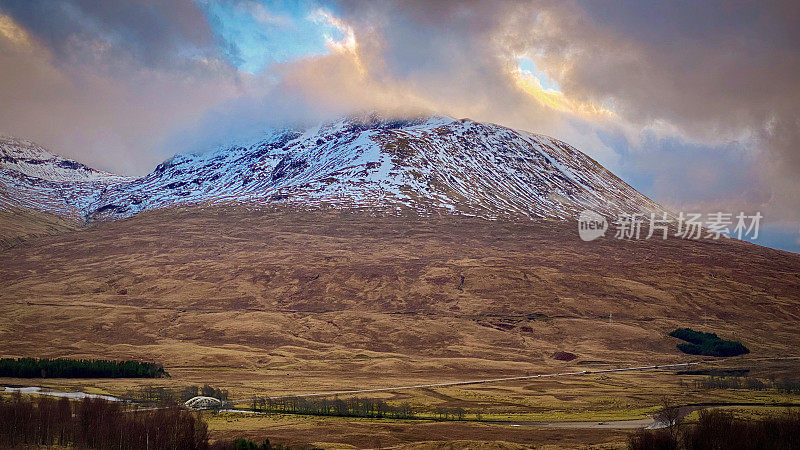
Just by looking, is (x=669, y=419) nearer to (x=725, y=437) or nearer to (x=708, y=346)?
(x=725, y=437)

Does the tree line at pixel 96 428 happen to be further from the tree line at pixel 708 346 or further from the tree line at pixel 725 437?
the tree line at pixel 708 346

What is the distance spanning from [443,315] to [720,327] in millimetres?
76229

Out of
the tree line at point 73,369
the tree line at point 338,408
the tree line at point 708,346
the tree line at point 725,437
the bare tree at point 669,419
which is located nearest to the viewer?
the tree line at point 725,437

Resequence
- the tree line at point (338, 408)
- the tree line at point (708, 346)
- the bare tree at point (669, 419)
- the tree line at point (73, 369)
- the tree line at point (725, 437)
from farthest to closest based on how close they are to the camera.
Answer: the tree line at point (708, 346) < the tree line at point (73, 369) < the tree line at point (338, 408) < the bare tree at point (669, 419) < the tree line at point (725, 437)

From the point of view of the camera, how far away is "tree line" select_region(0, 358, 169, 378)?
396 ft

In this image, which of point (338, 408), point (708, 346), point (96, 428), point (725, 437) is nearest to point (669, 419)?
point (725, 437)

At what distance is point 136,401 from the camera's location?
94250 millimetres

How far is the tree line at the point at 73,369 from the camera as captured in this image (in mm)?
120750

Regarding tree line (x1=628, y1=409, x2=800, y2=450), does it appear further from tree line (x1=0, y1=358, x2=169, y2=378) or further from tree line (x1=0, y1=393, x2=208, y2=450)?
tree line (x1=0, y1=358, x2=169, y2=378)

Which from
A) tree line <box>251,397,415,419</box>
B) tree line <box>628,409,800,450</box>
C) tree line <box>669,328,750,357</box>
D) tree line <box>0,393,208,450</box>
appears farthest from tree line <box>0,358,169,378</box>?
tree line <box>669,328,750,357</box>

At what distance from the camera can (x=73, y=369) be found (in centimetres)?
12456

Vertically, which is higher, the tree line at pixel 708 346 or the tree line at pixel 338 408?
the tree line at pixel 708 346

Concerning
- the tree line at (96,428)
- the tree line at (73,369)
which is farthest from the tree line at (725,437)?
the tree line at (73,369)

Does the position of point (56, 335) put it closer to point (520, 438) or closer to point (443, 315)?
point (443, 315)
